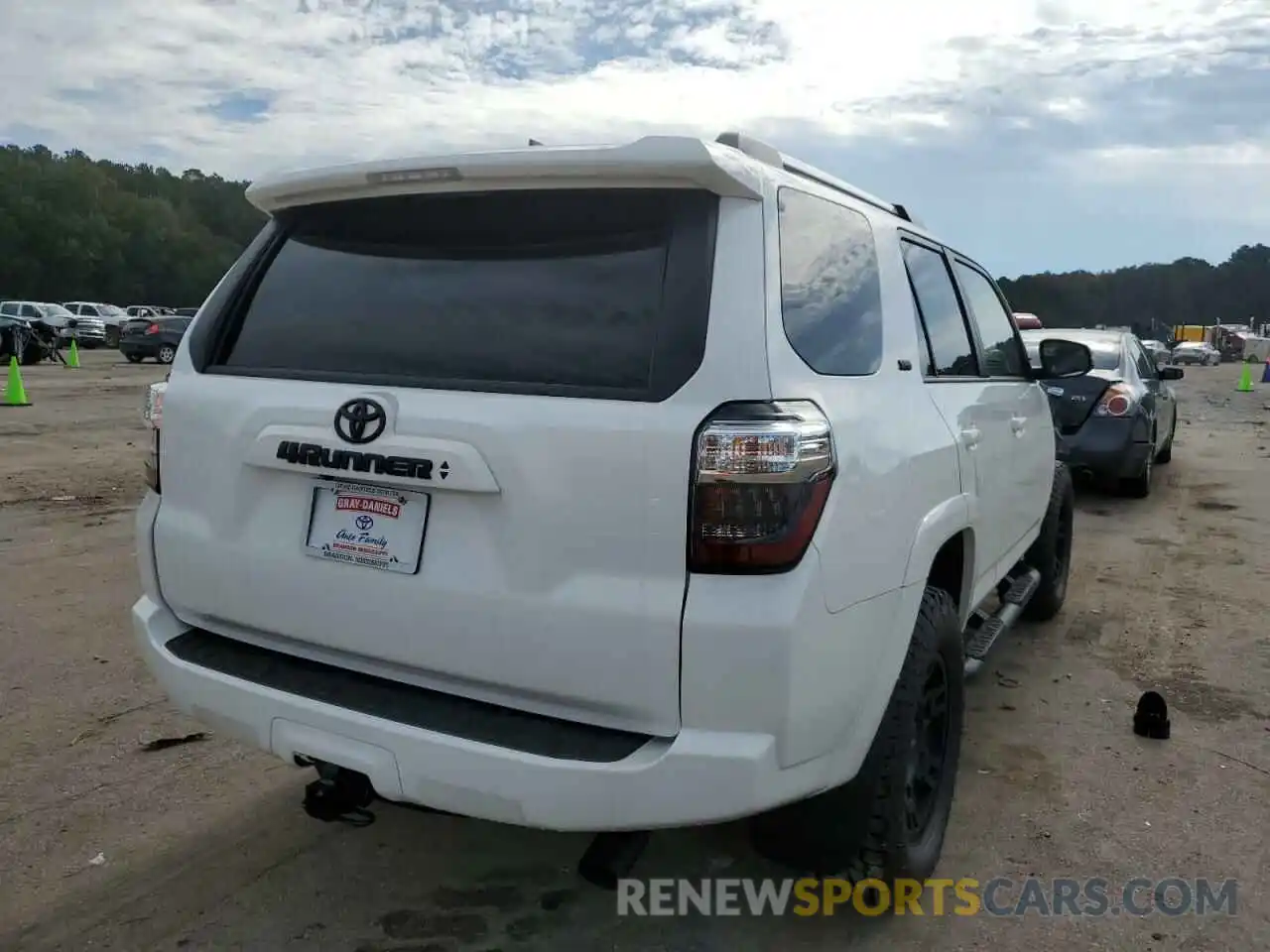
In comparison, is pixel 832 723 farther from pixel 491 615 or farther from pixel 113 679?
pixel 113 679

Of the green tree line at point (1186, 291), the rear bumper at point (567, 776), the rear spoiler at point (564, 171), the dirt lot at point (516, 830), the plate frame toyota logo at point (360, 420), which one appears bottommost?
the dirt lot at point (516, 830)

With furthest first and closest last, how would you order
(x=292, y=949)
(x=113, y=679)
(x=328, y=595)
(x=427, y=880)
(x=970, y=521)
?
1. (x=113, y=679)
2. (x=970, y=521)
3. (x=427, y=880)
4. (x=292, y=949)
5. (x=328, y=595)

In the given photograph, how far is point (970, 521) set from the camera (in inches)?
124

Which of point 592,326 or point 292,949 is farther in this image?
point 292,949

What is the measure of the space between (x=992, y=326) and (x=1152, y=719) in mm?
1655

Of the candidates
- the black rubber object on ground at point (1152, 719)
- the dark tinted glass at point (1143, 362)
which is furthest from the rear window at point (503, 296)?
the dark tinted glass at point (1143, 362)

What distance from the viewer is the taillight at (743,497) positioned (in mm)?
2016

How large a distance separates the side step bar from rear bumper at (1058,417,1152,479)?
4112 millimetres

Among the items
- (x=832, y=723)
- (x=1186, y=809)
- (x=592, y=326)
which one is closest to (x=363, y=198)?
(x=592, y=326)

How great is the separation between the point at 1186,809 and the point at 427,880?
94.7 inches

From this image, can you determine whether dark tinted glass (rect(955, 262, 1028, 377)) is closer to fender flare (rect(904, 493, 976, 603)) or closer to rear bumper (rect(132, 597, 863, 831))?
fender flare (rect(904, 493, 976, 603))

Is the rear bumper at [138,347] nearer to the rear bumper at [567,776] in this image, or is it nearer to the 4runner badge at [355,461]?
the 4runner badge at [355,461]

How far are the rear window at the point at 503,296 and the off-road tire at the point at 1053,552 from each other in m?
3.43

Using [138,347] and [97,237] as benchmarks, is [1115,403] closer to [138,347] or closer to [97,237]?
[138,347]
